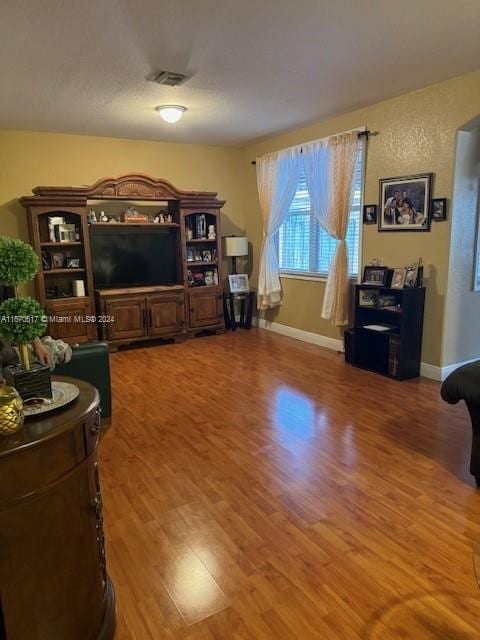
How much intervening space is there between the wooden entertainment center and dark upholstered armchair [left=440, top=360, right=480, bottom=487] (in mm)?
3981

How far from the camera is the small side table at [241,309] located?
6492 mm

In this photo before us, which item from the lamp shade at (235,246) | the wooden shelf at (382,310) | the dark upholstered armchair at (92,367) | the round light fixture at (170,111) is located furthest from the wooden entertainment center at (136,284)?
the wooden shelf at (382,310)

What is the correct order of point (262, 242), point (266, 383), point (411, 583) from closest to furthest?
point (411, 583) < point (266, 383) < point (262, 242)

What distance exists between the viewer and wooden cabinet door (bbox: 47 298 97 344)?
5.16 metres

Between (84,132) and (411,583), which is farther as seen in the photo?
(84,132)

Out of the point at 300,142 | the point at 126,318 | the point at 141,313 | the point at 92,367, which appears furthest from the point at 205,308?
the point at 92,367

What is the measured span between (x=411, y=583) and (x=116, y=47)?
137 inches

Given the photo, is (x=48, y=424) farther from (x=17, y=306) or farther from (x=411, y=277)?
(x=411, y=277)

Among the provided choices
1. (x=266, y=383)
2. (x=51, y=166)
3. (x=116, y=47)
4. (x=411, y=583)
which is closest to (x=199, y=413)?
(x=266, y=383)

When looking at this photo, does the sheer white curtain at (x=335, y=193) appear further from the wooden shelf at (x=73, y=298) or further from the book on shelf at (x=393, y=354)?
the wooden shelf at (x=73, y=298)

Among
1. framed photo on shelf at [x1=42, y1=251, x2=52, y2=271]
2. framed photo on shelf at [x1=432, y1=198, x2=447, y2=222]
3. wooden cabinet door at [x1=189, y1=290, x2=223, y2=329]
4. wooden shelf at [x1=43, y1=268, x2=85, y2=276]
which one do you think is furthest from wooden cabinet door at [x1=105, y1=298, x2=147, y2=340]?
framed photo on shelf at [x1=432, y1=198, x2=447, y2=222]

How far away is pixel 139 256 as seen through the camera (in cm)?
588

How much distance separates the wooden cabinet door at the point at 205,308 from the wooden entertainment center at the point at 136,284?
0.04 ft

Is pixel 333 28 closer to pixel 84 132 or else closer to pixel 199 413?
pixel 199 413
